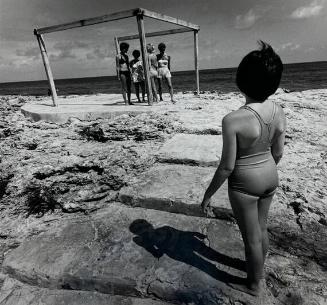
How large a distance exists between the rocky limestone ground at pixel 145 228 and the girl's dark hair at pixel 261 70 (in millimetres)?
1391

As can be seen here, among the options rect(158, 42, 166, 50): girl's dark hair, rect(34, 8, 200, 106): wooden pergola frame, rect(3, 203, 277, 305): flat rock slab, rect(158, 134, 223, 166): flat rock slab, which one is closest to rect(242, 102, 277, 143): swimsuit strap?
rect(3, 203, 277, 305): flat rock slab

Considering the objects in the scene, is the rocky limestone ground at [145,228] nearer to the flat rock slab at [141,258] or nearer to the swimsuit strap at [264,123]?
the flat rock slab at [141,258]

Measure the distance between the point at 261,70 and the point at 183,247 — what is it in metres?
1.59

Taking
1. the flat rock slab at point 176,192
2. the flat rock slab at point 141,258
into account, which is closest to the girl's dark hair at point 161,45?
the flat rock slab at point 176,192

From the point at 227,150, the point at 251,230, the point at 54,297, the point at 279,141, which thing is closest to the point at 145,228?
the point at 54,297

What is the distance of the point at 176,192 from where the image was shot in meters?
2.83

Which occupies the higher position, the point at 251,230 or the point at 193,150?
the point at 251,230

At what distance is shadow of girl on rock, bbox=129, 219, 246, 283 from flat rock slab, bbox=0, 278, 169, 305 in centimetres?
41

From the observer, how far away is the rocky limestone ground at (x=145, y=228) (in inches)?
77.3

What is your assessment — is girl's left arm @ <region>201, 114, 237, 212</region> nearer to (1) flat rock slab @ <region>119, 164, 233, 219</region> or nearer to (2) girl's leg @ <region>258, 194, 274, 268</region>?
(2) girl's leg @ <region>258, 194, 274, 268</region>

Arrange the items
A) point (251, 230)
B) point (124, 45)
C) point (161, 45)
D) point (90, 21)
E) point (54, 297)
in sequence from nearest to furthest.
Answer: point (251, 230) → point (54, 297) → point (90, 21) → point (124, 45) → point (161, 45)

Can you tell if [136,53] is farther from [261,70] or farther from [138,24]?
[261,70]

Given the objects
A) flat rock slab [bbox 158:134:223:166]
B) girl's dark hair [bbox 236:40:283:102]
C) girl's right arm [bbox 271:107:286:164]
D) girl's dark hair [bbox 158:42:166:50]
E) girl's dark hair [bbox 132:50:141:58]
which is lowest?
flat rock slab [bbox 158:134:223:166]

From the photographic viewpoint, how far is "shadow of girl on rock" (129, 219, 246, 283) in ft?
6.66
